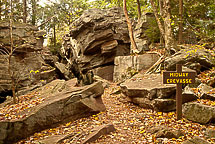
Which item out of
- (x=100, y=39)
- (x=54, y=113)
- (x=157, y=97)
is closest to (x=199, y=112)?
(x=157, y=97)

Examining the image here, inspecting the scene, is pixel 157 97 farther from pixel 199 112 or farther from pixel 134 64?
pixel 134 64

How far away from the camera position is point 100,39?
17.5 m

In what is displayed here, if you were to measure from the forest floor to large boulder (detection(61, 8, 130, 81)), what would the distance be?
1144 centimetres

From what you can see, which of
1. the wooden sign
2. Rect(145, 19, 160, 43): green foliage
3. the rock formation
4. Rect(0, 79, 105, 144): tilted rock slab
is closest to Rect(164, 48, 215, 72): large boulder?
the wooden sign

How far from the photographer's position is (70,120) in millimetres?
6066

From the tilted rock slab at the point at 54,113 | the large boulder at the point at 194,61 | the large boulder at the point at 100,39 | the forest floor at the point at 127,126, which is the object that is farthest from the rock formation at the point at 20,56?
the large boulder at the point at 194,61

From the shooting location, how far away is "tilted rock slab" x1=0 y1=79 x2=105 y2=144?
4.98 metres

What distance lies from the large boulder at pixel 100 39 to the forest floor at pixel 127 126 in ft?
37.5

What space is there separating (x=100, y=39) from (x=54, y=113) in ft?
42.7

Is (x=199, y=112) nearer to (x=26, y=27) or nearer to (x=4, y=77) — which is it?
(x=4, y=77)

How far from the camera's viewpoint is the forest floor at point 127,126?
4605 millimetres

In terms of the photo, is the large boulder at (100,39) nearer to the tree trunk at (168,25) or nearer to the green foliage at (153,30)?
the green foliage at (153,30)

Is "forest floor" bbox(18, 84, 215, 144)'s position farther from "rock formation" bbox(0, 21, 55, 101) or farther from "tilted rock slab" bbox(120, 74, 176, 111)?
"rock formation" bbox(0, 21, 55, 101)

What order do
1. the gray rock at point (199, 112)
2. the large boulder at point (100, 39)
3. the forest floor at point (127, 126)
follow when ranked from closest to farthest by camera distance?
the forest floor at point (127, 126)
the gray rock at point (199, 112)
the large boulder at point (100, 39)
